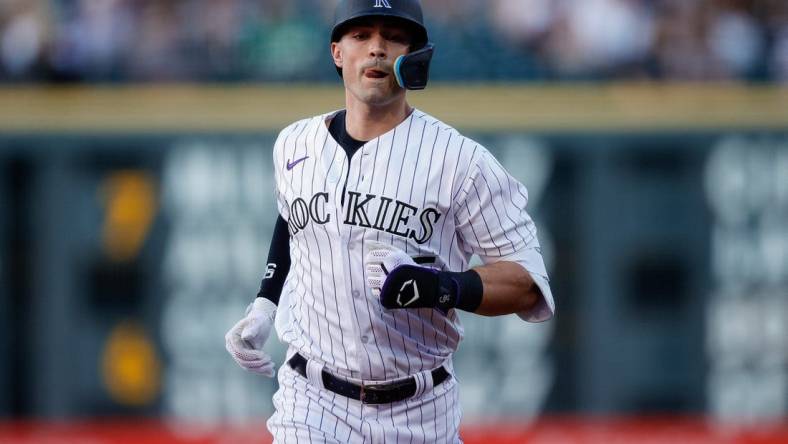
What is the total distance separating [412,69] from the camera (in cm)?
432

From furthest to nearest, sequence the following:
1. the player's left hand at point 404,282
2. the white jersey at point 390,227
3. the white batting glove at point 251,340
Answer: the white batting glove at point 251,340, the white jersey at point 390,227, the player's left hand at point 404,282

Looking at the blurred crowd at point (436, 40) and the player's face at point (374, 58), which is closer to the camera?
the player's face at point (374, 58)

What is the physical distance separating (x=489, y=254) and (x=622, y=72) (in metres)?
5.40

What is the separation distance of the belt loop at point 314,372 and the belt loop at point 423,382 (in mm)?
282

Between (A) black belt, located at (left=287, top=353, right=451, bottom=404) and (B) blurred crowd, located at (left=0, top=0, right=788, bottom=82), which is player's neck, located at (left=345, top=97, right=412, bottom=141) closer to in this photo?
(A) black belt, located at (left=287, top=353, right=451, bottom=404)

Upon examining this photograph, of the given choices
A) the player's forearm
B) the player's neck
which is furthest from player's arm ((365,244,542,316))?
the player's neck

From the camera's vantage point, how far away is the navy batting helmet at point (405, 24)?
14.2ft

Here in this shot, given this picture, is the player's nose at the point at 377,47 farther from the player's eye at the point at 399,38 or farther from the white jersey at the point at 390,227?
the white jersey at the point at 390,227

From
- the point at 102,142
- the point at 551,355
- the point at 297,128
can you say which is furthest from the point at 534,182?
the point at 297,128

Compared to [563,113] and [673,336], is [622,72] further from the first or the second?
[673,336]

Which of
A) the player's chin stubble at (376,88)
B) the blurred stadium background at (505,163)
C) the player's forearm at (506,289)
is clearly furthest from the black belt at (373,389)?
the blurred stadium background at (505,163)

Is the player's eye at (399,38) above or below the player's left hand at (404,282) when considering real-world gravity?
above

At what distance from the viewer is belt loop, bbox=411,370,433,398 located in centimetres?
456

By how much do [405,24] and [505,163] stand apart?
17.0 feet
